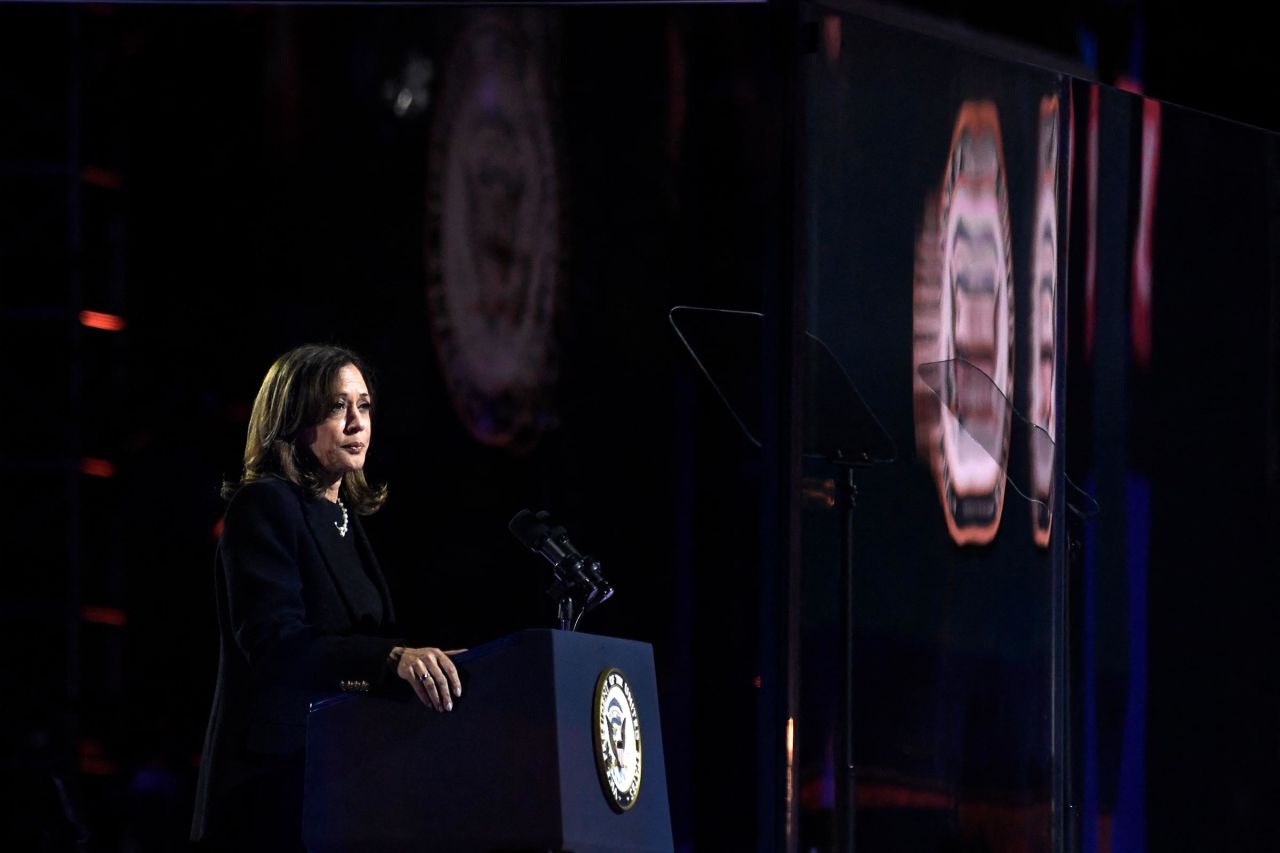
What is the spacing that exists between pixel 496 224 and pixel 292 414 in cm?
228

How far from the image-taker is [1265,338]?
13.6 ft

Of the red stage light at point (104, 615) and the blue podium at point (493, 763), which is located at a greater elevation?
the blue podium at point (493, 763)

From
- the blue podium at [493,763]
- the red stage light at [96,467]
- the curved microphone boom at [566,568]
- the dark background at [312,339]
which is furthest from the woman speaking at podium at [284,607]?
the red stage light at [96,467]

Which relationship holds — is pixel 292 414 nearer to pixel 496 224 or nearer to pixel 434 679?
pixel 434 679

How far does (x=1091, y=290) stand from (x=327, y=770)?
8.48 feet

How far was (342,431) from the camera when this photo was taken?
317cm

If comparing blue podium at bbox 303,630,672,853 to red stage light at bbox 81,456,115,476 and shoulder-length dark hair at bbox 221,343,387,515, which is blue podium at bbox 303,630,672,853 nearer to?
shoulder-length dark hair at bbox 221,343,387,515

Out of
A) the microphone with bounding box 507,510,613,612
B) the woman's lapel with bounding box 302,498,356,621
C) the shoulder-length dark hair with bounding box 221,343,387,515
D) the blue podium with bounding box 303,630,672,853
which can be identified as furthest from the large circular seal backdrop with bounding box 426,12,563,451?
the blue podium with bounding box 303,630,672,853

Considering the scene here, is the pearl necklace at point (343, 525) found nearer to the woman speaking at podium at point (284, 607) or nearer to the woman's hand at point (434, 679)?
the woman speaking at podium at point (284, 607)

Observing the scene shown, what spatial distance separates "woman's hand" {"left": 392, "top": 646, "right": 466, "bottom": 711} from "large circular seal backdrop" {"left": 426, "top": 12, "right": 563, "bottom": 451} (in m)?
2.87

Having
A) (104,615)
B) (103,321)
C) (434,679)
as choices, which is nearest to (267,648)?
(434,679)

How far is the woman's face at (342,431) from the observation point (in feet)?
10.3

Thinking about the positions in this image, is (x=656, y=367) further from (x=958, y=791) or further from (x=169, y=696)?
(x=958, y=791)

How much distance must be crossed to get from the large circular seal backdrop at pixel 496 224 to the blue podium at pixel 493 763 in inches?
111
